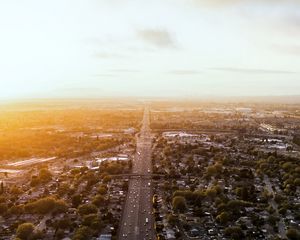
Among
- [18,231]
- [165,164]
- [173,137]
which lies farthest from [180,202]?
[173,137]

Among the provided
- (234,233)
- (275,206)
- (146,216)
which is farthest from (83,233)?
(275,206)

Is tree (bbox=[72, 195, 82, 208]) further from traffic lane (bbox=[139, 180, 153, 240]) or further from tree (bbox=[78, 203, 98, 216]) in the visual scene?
traffic lane (bbox=[139, 180, 153, 240])

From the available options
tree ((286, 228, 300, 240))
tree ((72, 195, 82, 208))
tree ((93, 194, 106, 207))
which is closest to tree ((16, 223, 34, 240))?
tree ((72, 195, 82, 208))

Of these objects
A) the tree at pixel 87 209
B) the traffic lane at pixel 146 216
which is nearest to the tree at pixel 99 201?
the tree at pixel 87 209

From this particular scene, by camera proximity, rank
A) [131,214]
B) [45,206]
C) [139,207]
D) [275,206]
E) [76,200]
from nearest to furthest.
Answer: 1. [131,214]
2. [45,206]
3. [139,207]
4. [275,206]
5. [76,200]

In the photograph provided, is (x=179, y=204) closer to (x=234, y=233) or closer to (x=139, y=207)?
(x=139, y=207)

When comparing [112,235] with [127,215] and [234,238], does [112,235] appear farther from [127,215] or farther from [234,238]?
[234,238]
